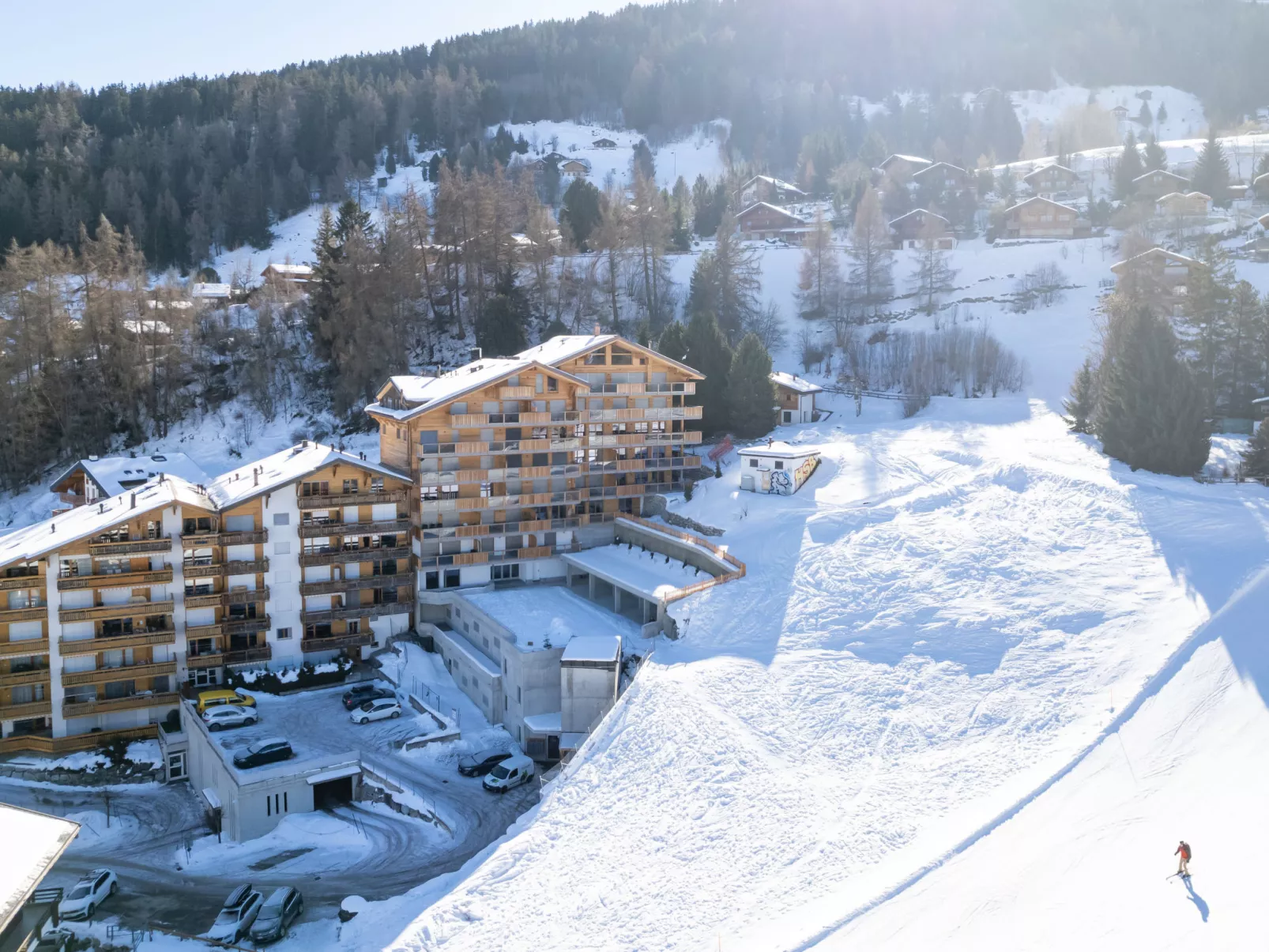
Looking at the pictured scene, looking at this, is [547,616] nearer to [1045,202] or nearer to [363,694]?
[363,694]

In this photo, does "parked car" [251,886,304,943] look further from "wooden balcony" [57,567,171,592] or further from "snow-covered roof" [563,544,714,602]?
"wooden balcony" [57,567,171,592]

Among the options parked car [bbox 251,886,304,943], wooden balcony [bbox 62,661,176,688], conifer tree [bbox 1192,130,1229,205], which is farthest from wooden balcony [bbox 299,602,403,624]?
conifer tree [bbox 1192,130,1229,205]

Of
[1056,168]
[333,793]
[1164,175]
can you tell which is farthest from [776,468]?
[1056,168]

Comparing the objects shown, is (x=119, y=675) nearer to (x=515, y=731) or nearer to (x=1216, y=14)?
(x=515, y=731)

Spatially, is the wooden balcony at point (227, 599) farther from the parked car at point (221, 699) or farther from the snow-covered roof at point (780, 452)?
the snow-covered roof at point (780, 452)

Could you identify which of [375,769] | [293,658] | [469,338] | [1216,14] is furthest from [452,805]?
[1216,14]

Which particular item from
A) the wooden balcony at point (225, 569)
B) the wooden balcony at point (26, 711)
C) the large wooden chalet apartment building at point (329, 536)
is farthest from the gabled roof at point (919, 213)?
the wooden balcony at point (26, 711)

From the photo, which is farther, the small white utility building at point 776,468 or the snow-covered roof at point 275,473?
the small white utility building at point 776,468
